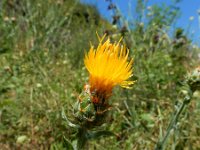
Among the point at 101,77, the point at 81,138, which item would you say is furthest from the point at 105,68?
the point at 81,138

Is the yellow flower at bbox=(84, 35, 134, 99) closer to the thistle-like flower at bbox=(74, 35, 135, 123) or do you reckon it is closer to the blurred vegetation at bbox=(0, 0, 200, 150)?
the thistle-like flower at bbox=(74, 35, 135, 123)

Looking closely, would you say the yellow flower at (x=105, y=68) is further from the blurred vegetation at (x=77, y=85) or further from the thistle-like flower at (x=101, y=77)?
the blurred vegetation at (x=77, y=85)

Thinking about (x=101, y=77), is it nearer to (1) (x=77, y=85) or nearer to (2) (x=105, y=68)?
(2) (x=105, y=68)

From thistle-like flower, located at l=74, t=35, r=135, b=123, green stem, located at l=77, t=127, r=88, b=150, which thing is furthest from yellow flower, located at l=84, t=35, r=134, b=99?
green stem, located at l=77, t=127, r=88, b=150

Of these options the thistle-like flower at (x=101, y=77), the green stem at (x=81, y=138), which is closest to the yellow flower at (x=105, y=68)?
the thistle-like flower at (x=101, y=77)

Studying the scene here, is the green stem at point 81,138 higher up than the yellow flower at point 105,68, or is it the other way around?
the yellow flower at point 105,68

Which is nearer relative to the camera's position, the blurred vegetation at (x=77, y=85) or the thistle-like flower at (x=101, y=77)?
the thistle-like flower at (x=101, y=77)
